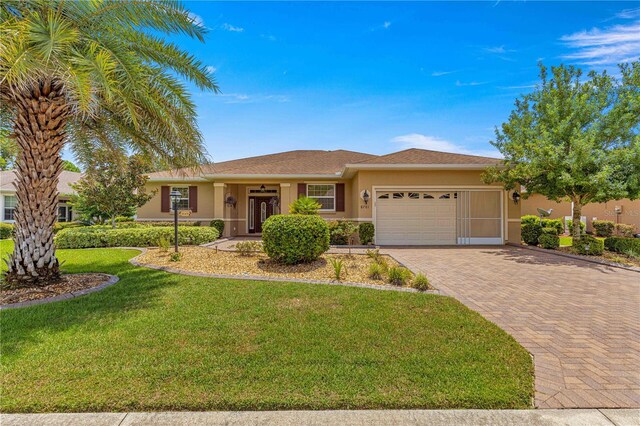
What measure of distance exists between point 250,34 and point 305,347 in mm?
8812

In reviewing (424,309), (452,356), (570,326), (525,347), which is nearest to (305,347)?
(452,356)

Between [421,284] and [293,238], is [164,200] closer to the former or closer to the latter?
[293,238]

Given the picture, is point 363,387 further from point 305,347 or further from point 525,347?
point 525,347

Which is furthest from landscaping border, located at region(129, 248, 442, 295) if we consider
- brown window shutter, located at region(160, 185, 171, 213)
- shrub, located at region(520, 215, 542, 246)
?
shrub, located at region(520, 215, 542, 246)

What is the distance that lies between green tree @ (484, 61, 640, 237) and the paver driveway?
10.2 feet

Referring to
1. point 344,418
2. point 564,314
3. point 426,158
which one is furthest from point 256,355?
point 426,158

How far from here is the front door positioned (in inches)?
697

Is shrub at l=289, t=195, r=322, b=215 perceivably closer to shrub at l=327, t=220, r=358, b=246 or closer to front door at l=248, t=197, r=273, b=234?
shrub at l=327, t=220, r=358, b=246

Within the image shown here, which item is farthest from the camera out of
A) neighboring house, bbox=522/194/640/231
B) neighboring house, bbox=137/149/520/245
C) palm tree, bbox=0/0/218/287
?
neighboring house, bbox=522/194/640/231

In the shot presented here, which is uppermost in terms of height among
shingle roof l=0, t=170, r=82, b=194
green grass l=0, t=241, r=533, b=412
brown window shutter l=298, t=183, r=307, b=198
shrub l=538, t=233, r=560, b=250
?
shingle roof l=0, t=170, r=82, b=194

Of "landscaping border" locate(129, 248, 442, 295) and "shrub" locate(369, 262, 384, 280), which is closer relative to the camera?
"landscaping border" locate(129, 248, 442, 295)

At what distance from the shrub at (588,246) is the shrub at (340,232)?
26.9 ft

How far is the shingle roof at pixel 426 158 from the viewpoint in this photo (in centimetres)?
1313

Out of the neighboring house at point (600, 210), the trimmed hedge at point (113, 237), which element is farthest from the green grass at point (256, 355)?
the neighboring house at point (600, 210)
